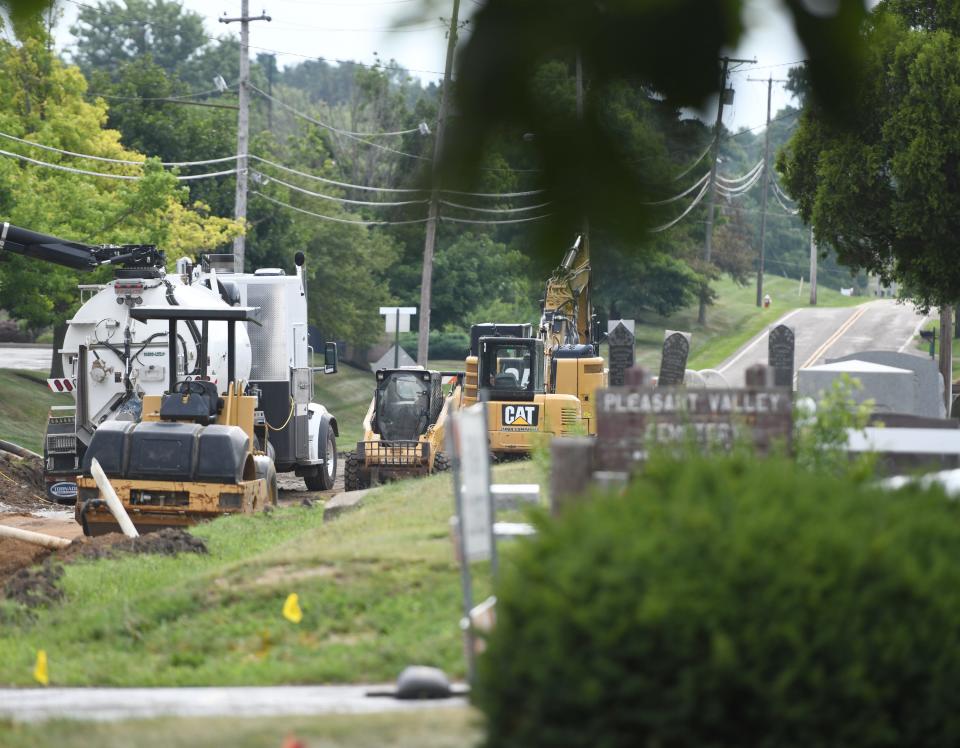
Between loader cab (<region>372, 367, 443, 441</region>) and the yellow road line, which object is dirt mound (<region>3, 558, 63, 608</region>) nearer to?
loader cab (<region>372, 367, 443, 441</region>)

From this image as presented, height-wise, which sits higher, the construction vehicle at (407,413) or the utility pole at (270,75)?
the utility pole at (270,75)

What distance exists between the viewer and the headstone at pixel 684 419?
7184 millimetres

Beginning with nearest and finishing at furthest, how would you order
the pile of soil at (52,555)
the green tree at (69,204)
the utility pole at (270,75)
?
1. the utility pole at (270,75)
2. the pile of soil at (52,555)
3. the green tree at (69,204)

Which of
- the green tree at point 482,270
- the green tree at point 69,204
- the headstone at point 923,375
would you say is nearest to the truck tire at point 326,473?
the green tree at point 69,204

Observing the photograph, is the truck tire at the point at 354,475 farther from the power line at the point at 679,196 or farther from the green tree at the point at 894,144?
the power line at the point at 679,196

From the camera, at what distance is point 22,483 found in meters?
22.2

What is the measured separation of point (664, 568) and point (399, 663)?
149 inches

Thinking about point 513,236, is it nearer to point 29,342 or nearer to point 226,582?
point 226,582

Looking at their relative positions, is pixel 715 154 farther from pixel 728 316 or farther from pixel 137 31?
pixel 728 316

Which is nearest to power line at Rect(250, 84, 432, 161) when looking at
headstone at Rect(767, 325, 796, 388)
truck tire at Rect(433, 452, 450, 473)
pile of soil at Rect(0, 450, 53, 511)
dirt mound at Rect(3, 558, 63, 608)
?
dirt mound at Rect(3, 558, 63, 608)

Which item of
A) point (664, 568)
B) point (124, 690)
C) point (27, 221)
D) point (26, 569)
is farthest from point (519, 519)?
point (27, 221)

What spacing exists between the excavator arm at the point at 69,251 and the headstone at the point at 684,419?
546 inches

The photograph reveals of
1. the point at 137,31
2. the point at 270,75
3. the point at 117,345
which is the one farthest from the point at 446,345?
the point at 137,31

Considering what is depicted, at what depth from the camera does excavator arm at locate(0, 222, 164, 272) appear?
19578 mm
